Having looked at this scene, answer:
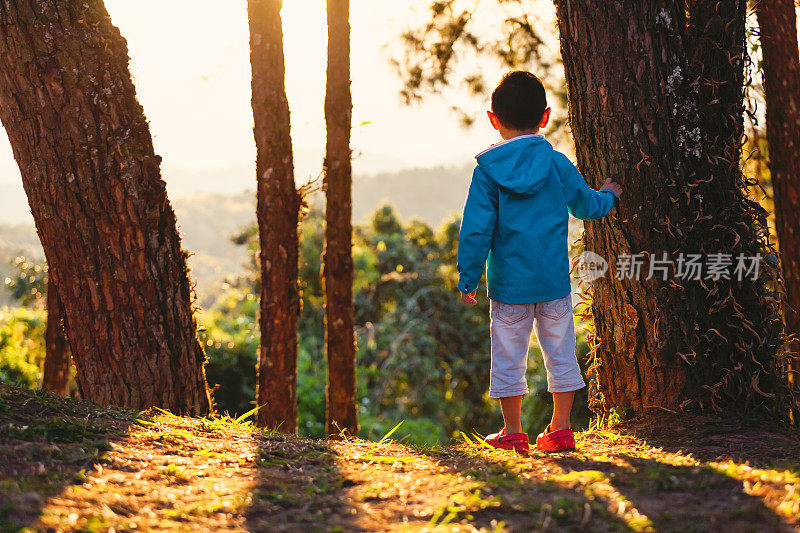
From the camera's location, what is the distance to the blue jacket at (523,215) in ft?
10.2

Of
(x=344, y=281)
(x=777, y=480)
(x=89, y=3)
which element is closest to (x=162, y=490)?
(x=777, y=480)

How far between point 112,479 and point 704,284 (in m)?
2.67

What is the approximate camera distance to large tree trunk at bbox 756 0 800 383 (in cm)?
484

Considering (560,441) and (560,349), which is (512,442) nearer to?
(560,441)

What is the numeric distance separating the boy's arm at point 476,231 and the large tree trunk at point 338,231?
2432 millimetres

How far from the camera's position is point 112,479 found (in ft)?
7.08

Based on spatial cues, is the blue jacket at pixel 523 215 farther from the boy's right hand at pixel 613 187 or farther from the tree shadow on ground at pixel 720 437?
the tree shadow on ground at pixel 720 437

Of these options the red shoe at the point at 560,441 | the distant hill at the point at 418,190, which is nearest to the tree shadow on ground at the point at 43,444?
the red shoe at the point at 560,441

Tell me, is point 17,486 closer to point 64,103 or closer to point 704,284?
point 64,103

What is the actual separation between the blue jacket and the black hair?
0.08 meters

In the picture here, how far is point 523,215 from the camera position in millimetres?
3156

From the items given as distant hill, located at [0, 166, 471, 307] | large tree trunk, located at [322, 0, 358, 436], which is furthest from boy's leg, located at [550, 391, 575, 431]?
distant hill, located at [0, 166, 471, 307]

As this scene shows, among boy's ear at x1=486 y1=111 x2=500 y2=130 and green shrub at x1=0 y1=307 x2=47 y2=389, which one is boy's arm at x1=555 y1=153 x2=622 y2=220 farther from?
green shrub at x1=0 y1=307 x2=47 y2=389

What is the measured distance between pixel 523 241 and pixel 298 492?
60.9 inches
